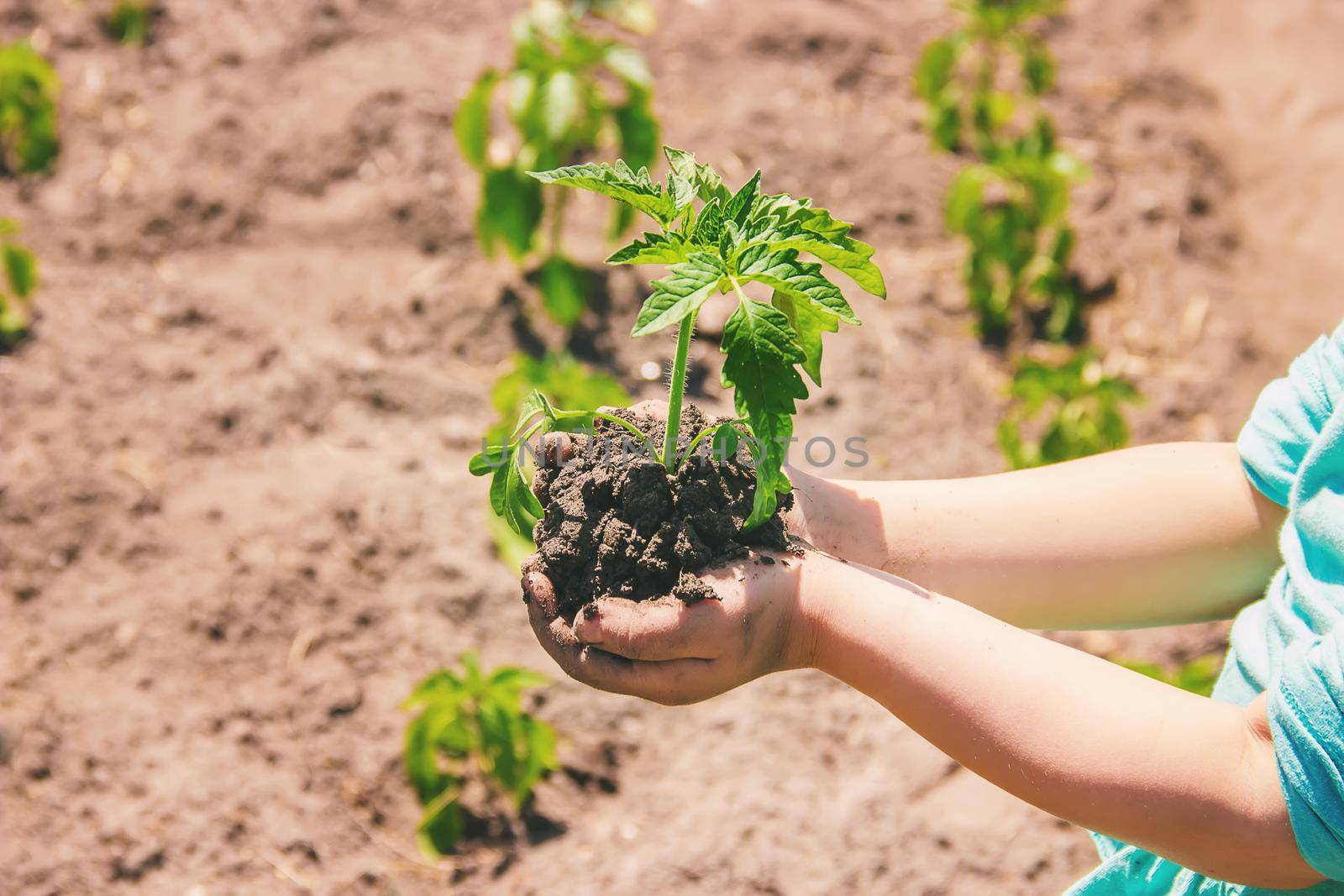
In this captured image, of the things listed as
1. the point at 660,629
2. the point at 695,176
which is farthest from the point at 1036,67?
the point at 660,629

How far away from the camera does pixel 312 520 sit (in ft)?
9.95

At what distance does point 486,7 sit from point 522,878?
133 inches

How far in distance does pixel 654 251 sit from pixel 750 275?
0.13 m

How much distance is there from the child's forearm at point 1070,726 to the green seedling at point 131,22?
12.8 ft

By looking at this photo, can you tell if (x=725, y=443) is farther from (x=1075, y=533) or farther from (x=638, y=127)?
(x=638, y=127)

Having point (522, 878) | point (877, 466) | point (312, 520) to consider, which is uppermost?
point (877, 466)

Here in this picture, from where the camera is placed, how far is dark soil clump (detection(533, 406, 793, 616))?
60.0 inches

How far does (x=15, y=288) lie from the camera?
11.2ft

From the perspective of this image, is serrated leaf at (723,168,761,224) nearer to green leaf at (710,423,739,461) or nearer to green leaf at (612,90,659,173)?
green leaf at (710,423,739,461)

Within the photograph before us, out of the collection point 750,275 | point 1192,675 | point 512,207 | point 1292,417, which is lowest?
point 1192,675

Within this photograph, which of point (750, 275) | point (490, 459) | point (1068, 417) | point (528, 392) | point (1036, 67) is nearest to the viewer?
point (750, 275)

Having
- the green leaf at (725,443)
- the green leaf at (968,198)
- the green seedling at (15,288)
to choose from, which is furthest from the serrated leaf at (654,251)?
the green seedling at (15,288)

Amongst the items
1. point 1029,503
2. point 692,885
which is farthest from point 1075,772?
point 692,885

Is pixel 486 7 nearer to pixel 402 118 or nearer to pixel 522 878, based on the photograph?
pixel 402 118
